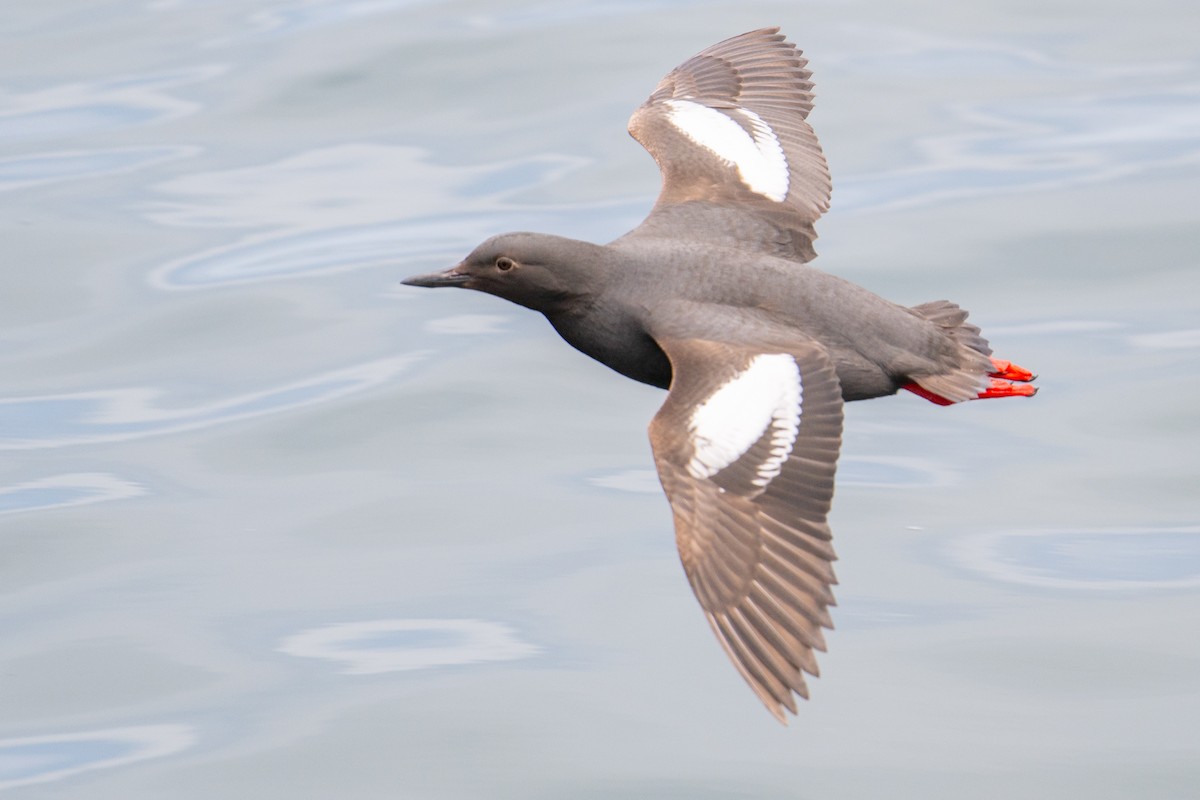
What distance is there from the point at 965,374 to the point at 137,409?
4919 millimetres

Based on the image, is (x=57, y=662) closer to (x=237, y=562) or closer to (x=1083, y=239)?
(x=237, y=562)

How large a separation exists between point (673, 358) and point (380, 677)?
2.21m

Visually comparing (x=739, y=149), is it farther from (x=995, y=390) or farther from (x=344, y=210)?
(x=344, y=210)

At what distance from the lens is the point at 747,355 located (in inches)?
245

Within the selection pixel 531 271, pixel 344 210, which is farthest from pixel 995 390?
pixel 344 210

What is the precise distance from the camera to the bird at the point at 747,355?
5.82m

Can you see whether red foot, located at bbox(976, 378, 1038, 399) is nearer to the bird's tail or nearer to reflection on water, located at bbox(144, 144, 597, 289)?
the bird's tail

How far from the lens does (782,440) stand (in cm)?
612

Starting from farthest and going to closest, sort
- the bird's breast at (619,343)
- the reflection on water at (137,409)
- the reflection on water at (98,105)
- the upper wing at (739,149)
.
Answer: the reflection on water at (98,105) → the reflection on water at (137,409) → the upper wing at (739,149) → the bird's breast at (619,343)

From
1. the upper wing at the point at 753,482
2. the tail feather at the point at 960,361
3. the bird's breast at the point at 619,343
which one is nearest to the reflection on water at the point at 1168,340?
the tail feather at the point at 960,361

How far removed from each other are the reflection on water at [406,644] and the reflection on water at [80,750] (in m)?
0.65

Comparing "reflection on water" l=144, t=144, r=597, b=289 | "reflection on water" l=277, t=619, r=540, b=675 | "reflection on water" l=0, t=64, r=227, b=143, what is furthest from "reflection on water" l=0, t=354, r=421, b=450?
"reflection on water" l=0, t=64, r=227, b=143

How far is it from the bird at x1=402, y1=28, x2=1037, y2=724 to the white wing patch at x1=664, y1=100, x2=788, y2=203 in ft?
0.05

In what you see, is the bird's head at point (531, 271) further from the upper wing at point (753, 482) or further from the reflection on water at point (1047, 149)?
the reflection on water at point (1047, 149)
